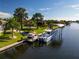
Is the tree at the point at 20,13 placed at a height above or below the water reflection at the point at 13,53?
above

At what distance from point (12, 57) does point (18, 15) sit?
5506cm

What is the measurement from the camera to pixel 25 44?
4922cm

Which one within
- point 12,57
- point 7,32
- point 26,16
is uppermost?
point 26,16

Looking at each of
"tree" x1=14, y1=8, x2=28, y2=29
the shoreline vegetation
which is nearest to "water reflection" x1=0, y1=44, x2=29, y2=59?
A: the shoreline vegetation

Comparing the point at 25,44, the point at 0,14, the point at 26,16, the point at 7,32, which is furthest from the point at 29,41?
the point at 0,14

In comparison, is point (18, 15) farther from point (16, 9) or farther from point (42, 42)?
point (42, 42)

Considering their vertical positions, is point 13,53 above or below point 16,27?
below

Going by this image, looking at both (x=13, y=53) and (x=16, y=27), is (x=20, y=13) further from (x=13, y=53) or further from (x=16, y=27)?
(x=13, y=53)

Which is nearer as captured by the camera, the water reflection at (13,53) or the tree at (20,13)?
the water reflection at (13,53)

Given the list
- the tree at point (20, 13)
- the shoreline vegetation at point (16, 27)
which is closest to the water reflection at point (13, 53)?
the shoreline vegetation at point (16, 27)

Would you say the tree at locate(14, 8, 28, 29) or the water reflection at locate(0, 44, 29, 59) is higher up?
the tree at locate(14, 8, 28, 29)

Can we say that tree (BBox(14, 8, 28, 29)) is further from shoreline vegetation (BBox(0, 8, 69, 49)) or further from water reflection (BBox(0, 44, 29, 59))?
water reflection (BBox(0, 44, 29, 59))

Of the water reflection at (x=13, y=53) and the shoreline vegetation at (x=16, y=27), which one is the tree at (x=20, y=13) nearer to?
the shoreline vegetation at (x=16, y=27)

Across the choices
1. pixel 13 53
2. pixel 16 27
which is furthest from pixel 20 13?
pixel 13 53
